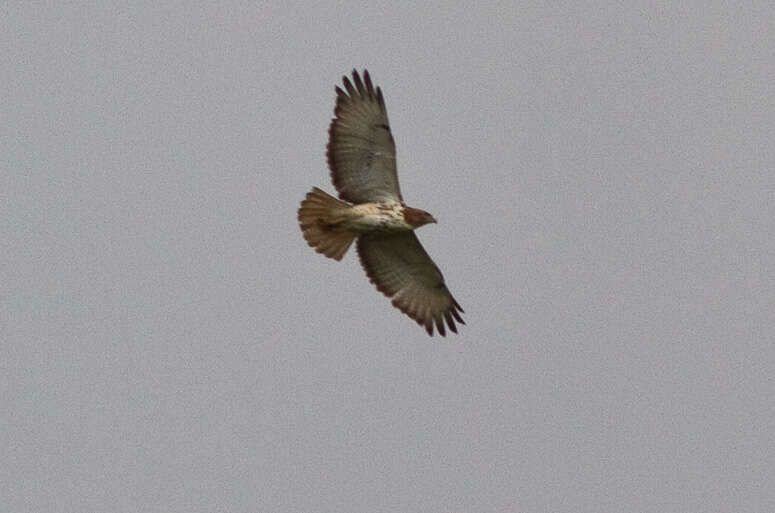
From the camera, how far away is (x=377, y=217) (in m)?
22.3

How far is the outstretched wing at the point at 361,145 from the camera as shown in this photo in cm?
2206

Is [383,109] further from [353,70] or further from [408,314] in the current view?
[408,314]

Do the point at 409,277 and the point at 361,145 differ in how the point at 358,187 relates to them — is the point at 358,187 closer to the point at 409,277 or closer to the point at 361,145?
the point at 361,145

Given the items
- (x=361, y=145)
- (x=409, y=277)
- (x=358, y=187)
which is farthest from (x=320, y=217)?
(x=409, y=277)

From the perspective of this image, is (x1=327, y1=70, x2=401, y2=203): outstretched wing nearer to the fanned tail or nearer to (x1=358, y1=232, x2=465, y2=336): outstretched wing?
the fanned tail

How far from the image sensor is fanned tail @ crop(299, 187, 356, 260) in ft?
72.5

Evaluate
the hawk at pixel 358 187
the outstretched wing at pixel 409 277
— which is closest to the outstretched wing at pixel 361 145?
the hawk at pixel 358 187

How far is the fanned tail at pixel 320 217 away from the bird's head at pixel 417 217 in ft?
2.57

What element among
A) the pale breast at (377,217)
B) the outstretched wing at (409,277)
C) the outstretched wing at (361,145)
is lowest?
the outstretched wing at (409,277)

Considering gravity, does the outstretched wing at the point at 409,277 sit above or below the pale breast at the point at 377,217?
below

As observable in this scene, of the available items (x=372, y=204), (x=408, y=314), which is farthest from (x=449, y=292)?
(x=372, y=204)

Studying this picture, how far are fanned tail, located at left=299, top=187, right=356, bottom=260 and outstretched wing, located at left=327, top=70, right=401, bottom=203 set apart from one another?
0.25 meters

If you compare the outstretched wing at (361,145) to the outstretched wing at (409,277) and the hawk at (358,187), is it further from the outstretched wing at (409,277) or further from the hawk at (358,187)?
the outstretched wing at (409,277)

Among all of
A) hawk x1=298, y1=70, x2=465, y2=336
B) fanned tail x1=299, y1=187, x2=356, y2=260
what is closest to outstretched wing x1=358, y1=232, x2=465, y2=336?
hawk x1=298, y1=70, x2=465, y2=336
